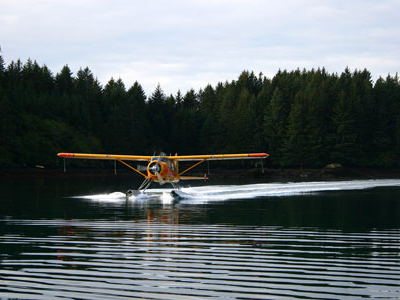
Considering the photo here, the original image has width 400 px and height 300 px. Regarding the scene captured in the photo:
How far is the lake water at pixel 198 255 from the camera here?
8.11 m

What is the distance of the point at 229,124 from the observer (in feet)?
283

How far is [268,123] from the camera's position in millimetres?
82375

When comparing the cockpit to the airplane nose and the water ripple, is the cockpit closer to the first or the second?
the airplane nose

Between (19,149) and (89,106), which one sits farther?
(89,106)

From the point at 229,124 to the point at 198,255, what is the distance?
7601 cm

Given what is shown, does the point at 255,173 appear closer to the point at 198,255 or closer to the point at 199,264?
the point at 198,255

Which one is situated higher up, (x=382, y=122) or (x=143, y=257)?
(x=382, y=122)

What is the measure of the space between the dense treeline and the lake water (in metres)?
50.0

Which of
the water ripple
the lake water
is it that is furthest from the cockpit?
the water ripple

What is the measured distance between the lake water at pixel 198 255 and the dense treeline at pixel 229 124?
50.0 meters

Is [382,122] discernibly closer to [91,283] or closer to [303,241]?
[303,241]

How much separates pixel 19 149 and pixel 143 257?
55.6m

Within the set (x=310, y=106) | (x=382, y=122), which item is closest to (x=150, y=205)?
(x=310, y=106)

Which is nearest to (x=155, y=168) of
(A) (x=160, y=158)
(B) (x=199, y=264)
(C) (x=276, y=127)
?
(A) (x=160, y=158)
